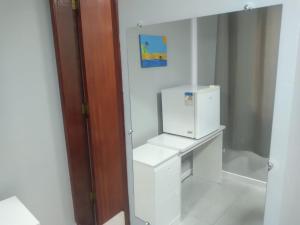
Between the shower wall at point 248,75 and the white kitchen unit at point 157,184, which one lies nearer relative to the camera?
the shower wall at point 248,75

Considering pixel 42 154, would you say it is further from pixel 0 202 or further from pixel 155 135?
pixel 155 135

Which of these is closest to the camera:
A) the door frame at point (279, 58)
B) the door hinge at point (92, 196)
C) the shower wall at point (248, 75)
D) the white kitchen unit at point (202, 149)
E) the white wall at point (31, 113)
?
the door frame at point (279, 58)

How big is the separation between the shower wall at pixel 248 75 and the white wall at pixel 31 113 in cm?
110

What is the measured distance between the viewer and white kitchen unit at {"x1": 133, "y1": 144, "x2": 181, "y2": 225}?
1627mm

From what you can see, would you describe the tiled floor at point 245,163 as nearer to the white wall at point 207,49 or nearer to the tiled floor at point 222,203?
the tiled floor at point 222,203

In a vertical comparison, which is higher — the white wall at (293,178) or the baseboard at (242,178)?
the white wall at (293,178)

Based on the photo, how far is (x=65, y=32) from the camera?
1.52 meters

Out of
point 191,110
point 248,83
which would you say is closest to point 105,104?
point 191,110

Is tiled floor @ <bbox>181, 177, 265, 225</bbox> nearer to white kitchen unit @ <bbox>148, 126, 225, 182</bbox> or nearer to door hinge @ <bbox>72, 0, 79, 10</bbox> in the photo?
white kitchen unit @ <bbox>148, 126, 225, 182</bbox>

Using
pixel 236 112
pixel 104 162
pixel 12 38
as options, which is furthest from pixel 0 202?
pixel 236 112

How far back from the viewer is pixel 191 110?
1588mm

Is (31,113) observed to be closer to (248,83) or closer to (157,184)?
(157,184)

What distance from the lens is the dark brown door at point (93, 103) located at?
1525 mm

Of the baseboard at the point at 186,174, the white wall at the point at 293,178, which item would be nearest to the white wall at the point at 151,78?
the baseboard at the point at 186,174
